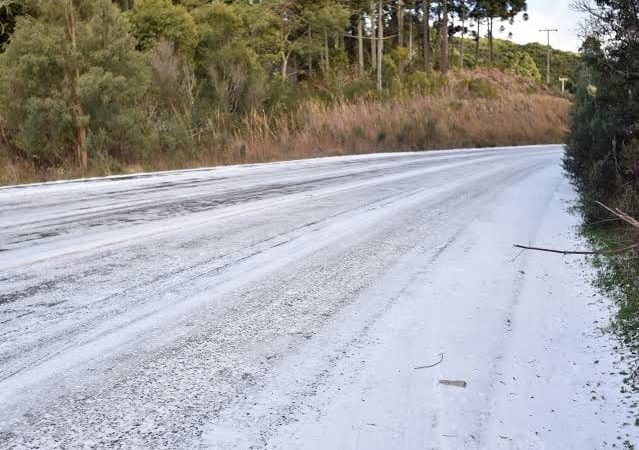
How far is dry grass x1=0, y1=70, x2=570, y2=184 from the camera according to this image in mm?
A: 13242

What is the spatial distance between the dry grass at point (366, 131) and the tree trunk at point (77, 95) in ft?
2.55

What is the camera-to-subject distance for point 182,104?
52.5ft

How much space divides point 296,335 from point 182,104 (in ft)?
45.9

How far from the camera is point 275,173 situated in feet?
35.4

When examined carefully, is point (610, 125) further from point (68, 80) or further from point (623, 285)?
point (68, 80)

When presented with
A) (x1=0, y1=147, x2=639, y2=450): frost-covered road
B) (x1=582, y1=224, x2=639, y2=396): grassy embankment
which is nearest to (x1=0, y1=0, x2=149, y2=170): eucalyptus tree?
(x1=0, y1=147, x2=639, y2=450): frost-covered road

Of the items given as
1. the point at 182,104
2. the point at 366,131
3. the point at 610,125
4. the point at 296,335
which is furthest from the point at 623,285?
the point at 366,131

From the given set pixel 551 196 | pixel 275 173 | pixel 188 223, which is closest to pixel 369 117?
pixel 275 173

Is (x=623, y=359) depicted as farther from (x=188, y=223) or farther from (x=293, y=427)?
(x=188, y=223)

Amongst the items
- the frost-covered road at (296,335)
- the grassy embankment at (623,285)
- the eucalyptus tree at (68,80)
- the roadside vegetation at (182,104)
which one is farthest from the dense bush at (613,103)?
the eucalyptus tree at (68,80)

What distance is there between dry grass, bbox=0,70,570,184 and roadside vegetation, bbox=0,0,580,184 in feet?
0.19

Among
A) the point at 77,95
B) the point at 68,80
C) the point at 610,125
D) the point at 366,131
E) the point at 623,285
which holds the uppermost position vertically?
the point at 68,80

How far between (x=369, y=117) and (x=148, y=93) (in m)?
7.47

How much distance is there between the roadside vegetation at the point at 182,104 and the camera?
11.3 m
